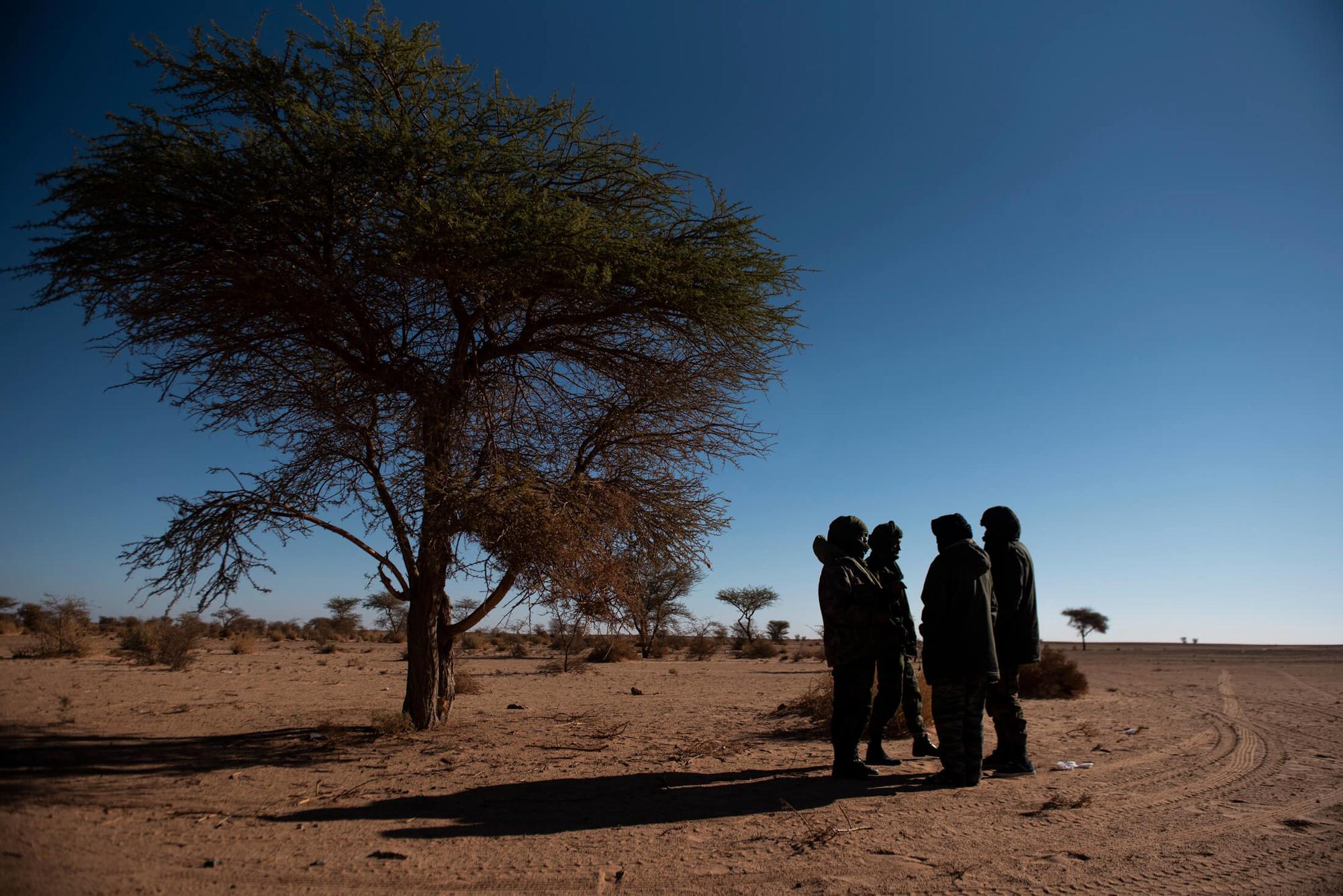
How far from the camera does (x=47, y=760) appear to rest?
695 centimetres

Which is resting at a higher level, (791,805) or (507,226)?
(507,226)

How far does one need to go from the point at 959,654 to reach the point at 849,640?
901mm

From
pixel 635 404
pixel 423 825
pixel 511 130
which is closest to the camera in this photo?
pixel 423 825

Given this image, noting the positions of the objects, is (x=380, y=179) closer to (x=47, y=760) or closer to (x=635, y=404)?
(x=635, y=404)

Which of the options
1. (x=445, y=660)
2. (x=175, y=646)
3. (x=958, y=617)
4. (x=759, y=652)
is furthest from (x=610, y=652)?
(x=958, y=617)

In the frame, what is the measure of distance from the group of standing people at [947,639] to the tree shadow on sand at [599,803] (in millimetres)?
544

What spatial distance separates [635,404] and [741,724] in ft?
16.5

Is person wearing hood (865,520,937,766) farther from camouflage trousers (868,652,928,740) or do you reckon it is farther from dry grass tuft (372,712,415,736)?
dry grass tuft (372,712,415,736)

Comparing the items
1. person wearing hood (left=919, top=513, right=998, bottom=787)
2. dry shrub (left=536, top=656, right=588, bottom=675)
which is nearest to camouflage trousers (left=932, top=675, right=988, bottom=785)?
person wearing hood (left=919, top=513, right=998, bottom=787)

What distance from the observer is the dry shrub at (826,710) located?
950 centimetres

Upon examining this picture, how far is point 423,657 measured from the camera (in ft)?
29.6

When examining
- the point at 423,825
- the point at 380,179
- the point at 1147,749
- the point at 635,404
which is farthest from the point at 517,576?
the point at 1147,749

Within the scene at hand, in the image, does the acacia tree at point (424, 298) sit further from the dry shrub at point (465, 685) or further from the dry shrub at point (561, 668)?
the dry shrub at point (561, 668)

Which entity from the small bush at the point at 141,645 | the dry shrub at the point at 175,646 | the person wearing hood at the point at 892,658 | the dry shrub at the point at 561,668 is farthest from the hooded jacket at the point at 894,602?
the small bush at the point at 141,645
